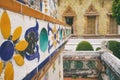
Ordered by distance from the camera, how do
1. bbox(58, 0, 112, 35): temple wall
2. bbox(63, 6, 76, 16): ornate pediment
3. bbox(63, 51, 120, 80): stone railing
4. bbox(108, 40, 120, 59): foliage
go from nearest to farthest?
1. bbox(63, 51, 120, 80): stone railing
2. bbox(108, 40, 120, 59): foliage
3. bbox(58, 0, 112, 35): temple wall
4. bbox(63, 6, 76, 16): ornate pediment

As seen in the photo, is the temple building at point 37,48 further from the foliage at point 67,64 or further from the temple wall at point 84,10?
the temple wall at point 84,10

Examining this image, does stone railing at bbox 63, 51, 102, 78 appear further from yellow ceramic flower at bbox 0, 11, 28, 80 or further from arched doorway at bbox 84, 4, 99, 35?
arched doorway at bbox 84, 4, 99, 35

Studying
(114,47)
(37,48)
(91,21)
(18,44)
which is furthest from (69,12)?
(18,44)

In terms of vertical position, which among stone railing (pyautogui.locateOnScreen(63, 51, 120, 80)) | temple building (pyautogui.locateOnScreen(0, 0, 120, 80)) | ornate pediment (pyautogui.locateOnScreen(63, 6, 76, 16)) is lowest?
stone railing (pyautogui.locateOnScreen(63, 51, 120, 80))

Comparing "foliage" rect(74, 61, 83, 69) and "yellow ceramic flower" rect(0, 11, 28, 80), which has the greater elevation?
"yellow ceramic flower" rect(0, 11, 28, 80)

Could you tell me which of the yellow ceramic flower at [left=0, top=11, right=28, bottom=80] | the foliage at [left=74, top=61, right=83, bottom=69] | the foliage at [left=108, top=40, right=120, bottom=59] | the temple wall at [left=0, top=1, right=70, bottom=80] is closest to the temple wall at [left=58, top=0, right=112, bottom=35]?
the foliage at [left=108, top=40, right=120, bottom=59]

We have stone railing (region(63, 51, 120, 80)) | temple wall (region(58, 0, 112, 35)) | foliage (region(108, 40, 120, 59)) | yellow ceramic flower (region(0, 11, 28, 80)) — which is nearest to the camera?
yellow ceramic flower (region(0, 11, 28, 80))

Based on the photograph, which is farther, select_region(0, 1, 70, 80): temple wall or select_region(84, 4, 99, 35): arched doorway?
select_region(84, 4, 99, 35): arched doorway

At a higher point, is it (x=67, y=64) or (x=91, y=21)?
(x=91, y=21)

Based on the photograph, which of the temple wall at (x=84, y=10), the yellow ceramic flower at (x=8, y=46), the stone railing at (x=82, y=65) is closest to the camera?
the yellow ceramic flower at (x=8, y=46)

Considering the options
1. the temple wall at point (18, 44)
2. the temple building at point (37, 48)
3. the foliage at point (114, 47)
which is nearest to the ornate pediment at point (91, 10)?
the foliage at point (114, 47)

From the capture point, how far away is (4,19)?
1420mm

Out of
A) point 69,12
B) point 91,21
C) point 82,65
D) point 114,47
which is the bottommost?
point 82,65

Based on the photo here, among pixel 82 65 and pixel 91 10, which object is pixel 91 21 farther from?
pixel 82 65
